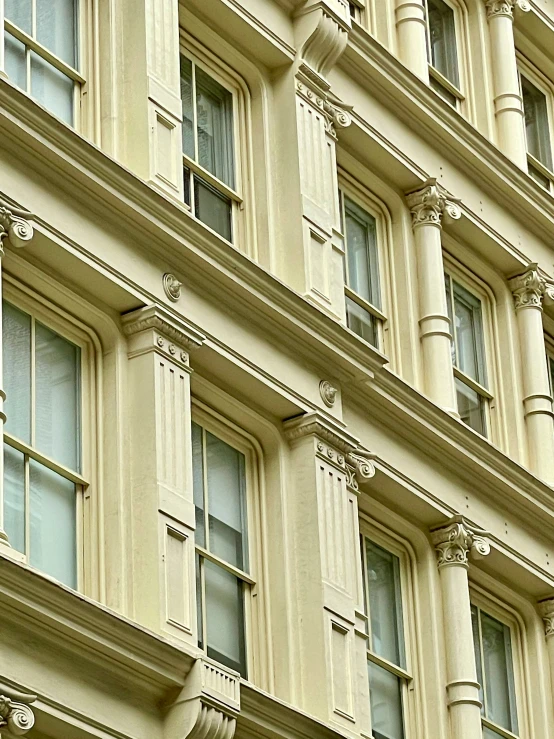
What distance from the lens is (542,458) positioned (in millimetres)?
23703

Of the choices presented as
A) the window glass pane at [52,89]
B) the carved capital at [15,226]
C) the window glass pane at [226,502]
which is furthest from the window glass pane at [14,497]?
the window glass pane at [52,89]

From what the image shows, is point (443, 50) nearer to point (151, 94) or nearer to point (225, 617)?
point (151, 94)

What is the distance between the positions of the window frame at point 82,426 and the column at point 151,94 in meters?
1.59

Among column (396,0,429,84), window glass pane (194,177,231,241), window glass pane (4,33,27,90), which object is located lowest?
window glass pane (4,33,27,90)

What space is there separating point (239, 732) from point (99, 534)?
1868 mm

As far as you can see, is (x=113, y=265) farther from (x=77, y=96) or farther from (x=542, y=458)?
(x=542, y=458)

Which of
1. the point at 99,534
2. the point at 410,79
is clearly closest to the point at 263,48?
the point at 410,79

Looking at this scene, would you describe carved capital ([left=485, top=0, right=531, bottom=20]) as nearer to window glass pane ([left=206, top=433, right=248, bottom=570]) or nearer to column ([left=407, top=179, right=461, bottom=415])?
column ([left=407, top=179, right=461, bottom=415])

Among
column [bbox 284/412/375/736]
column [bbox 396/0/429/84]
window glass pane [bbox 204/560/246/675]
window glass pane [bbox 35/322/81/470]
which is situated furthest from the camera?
column [bbox 396/0/429/84]

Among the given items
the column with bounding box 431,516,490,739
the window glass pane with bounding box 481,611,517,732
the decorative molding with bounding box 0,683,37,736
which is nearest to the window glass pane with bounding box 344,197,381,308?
the column with bounding box 431,516,490,739

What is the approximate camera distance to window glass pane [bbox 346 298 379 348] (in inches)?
858

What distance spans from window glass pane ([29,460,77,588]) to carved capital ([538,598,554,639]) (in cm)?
727

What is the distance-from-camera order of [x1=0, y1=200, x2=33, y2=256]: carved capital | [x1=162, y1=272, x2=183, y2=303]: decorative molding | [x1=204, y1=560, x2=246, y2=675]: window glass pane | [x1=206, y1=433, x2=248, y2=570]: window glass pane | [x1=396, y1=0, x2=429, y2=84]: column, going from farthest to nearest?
[x1=396, y1=0, x2=429, y2=84]: column → [x1=206, y1=433, x2=248, y2=570]: window glass pane → [x1=162, y1=272, x2=183, y2=303]: decorative molding → [x1=204, y1=560, x2=246, y2=675]: window glass pane → [x1=0, y1=200, x2=33, y2=256]: carved capital

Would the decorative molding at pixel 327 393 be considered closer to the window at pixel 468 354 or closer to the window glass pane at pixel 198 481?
the window glass pane at pixel 198 481
